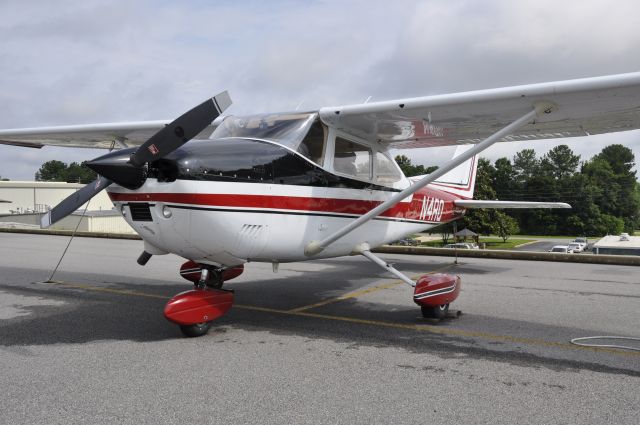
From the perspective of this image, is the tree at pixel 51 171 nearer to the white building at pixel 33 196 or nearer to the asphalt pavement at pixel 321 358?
the white building at pixel 33 196

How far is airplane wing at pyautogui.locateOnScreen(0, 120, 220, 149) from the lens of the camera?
8052 millimetres

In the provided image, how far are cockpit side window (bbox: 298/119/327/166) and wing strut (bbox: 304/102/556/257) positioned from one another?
0.82 meters

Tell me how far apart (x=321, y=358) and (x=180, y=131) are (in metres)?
2.32

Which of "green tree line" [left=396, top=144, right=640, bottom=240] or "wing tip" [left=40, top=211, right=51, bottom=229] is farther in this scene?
"green tree line" [left=396, top=144, right=640, bottom=240]

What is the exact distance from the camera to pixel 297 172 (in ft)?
18.0

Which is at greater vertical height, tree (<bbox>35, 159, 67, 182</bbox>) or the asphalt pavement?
tree (<bbox>35, 159, 67, 182</bbox>)

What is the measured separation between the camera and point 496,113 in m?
5.96

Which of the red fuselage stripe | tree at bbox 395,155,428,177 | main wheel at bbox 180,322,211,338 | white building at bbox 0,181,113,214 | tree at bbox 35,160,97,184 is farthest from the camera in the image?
tree at bbox 35,160,97,184

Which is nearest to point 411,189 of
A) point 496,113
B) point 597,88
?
point 496,113

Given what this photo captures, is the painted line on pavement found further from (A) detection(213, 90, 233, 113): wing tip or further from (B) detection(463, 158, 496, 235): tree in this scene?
(B) detection(463, 158, 496, 235): tree

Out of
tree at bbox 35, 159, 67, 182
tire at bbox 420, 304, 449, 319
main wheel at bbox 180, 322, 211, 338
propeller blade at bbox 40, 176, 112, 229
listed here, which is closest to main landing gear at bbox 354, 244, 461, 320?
tire at bbox 420, 304, 449, 319

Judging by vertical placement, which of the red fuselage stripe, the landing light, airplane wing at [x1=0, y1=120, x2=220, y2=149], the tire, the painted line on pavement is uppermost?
airplane wing at [x1=0, y1=120, x2=220, y2=149]

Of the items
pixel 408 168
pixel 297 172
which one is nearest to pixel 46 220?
pixel 297 172

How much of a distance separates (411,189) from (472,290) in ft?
10.5
